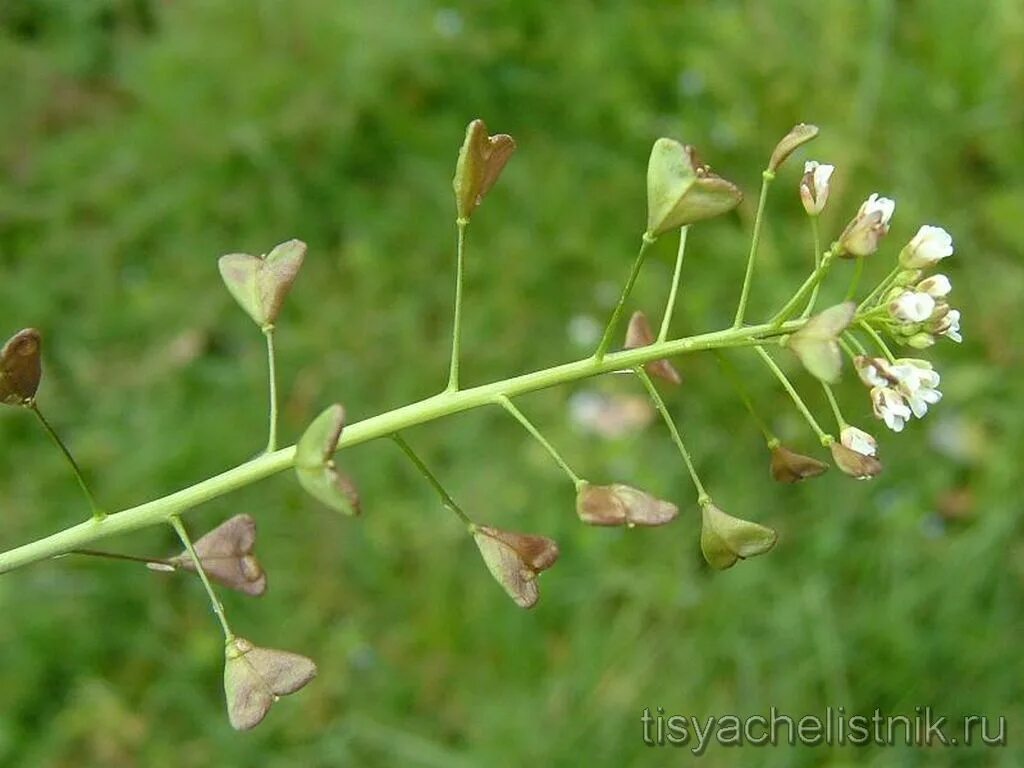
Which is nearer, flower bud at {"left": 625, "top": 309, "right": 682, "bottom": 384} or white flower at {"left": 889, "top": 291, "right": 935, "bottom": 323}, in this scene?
white flower at {"left": 889, "top": 291, "right": 935, "bottom": 323}

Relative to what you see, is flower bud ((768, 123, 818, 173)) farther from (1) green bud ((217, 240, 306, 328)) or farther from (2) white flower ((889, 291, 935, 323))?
(1) green bud ((217, 240, 306, 328))

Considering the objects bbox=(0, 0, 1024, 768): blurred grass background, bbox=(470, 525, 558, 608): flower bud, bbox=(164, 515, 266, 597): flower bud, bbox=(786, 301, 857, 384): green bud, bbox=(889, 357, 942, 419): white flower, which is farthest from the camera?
bbox=(0, 0, 1024, 768): blurred grass background

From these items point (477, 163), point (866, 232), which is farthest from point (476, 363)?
point (866, 232)

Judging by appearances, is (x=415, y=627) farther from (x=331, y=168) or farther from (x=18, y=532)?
(x=331, y=168)

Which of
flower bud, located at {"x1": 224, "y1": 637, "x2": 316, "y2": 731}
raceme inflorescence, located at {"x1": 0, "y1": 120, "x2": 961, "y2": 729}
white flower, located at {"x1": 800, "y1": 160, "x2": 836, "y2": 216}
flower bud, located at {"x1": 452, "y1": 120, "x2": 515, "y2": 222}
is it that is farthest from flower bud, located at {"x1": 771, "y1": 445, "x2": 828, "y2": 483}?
flower bud, located at {"x1": 224, "y1": 637, "x2": 316, "y2": 731}

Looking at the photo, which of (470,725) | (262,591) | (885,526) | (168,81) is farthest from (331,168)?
(262,591)

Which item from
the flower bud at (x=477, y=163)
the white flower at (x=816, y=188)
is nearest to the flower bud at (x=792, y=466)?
the white flower at (x=816, y=188)

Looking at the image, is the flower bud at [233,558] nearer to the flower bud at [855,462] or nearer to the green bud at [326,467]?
the green bud at [326,467]
